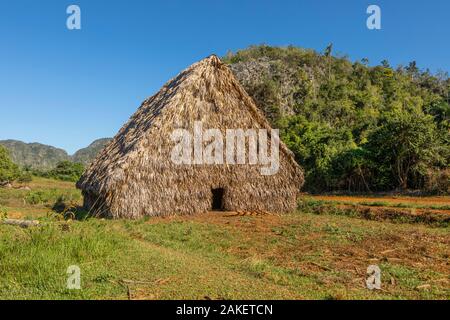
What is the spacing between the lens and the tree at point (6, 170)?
2808 centimetres

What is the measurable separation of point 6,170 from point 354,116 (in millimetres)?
33477

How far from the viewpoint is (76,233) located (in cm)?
675

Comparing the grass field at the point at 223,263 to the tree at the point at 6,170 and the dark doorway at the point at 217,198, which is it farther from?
the tree at the point at 6,170

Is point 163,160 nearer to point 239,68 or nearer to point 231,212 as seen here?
point 231,212

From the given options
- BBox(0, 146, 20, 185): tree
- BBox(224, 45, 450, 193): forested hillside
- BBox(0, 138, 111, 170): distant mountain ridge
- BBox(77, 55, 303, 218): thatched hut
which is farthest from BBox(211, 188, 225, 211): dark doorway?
BBox(0, 138, 111, 170): distant mountain ridge

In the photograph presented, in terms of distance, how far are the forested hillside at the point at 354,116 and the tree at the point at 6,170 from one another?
18871 mm

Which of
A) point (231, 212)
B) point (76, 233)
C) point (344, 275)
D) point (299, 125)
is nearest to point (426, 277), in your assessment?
point (344, 275)

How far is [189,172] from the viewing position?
41.9 feet

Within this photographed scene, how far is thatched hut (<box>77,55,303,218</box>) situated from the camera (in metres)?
11.8

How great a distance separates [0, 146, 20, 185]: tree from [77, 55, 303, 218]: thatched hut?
1650cm

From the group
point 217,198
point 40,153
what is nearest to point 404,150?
point 217,198

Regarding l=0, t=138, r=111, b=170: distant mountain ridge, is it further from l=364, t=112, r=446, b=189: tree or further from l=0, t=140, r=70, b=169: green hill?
l=364, t=112, r=446, b=189: tree

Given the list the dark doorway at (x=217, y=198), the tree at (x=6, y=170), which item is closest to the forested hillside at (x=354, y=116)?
the dark doorway at (x=217, y=198)
